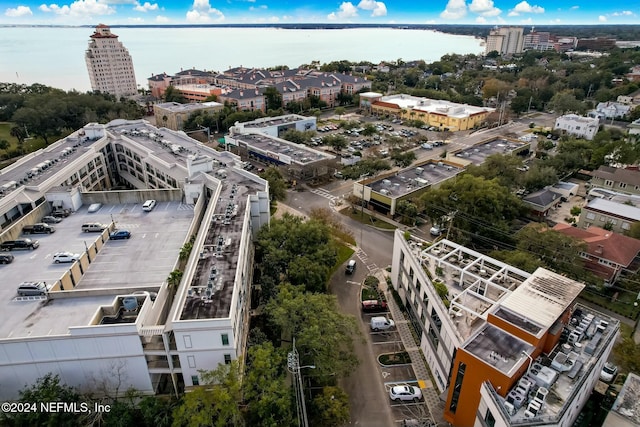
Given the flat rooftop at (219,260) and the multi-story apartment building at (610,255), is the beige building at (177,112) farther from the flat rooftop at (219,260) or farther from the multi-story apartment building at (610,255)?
the multi-story apartment building at (610,255)

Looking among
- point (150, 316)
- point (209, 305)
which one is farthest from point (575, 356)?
point (150, 316)

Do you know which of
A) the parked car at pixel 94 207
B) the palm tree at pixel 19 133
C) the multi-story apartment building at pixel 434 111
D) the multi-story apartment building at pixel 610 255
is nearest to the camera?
the multi-story apartment building at pixel 610 255

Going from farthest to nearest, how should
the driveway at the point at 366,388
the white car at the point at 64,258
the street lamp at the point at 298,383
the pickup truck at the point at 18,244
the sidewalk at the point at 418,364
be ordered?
the pickup truck at the point at 18,244
the white car at the point at 64,258
the sidewalk at the point at 418,364
the driveway at the point at 366,388
the street lamp at the point at 298,383

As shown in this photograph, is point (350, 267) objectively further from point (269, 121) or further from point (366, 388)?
point (269, 121)

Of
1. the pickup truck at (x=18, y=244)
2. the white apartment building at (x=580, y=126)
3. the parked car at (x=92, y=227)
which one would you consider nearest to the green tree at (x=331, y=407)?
the parked car at (x=92, y=227)

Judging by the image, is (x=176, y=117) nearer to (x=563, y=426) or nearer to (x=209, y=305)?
→ (x=209, y=305)

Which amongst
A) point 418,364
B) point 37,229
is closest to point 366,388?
point 418,364

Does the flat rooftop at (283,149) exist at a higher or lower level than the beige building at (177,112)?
lower
